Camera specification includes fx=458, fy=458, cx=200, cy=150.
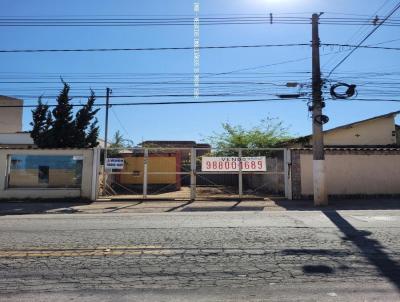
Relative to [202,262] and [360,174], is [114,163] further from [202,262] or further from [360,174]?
[202,262]

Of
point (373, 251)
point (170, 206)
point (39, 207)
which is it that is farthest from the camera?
point (170, 206)

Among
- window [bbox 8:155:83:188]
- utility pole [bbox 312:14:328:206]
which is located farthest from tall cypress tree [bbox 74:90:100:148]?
utility pole [bbox 312:14:328:206]

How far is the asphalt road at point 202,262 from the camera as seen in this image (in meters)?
5.68

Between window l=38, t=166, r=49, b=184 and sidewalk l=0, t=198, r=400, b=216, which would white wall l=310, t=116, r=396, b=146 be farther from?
window l=38, t=166, r=49, b=184

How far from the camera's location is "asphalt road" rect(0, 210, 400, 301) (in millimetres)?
5680

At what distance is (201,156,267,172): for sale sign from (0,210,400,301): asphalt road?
941 centimetres

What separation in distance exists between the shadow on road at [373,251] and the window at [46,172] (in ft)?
44.1

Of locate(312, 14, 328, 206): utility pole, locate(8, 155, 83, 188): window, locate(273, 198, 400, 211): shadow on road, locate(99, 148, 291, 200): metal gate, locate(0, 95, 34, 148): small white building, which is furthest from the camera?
locate(0, 95, 34, 148): small white building

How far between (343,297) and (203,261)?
97.1 inches

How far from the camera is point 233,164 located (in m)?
20.9

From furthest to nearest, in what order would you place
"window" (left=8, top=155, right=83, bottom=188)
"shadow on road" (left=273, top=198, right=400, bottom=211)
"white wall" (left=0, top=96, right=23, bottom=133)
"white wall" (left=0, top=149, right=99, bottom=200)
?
"white wall" (left=0, top=96, right=23, bottom=133) < "window" (left=8, top=155, right=83, bottom=188) < "white wall" (left=0, top=149, right=99, bottom=200) < "shadow on road" (left=273, top=198, right=400, bottom=211)

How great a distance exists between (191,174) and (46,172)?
6822 mm

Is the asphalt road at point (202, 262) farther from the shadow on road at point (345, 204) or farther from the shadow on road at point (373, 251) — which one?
the shadow on road at point (345, 204)

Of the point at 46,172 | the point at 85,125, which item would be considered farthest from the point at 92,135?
the point at 46,172
